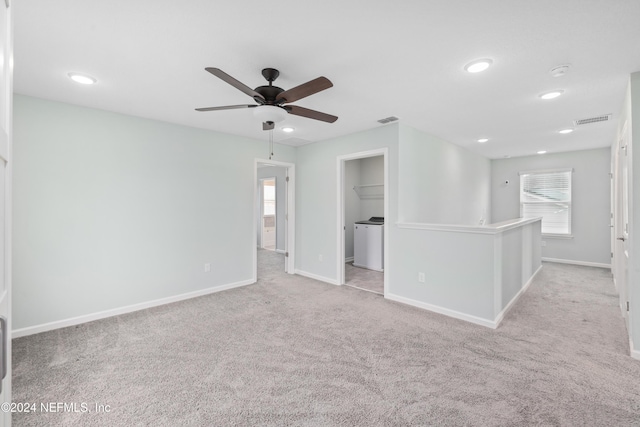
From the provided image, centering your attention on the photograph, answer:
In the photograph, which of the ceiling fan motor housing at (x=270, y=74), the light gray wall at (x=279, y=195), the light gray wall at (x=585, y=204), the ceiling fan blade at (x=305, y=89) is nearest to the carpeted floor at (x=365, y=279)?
the light gray wall at (x=279, y=195)

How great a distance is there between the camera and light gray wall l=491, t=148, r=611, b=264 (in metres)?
5.70

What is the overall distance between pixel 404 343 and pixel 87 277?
346cm

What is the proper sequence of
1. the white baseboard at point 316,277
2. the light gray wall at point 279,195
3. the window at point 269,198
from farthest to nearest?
the window at point 269,198
the light gray wall at point 279,195
the white baseboard at point 316,277

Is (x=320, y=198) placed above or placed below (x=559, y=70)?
below

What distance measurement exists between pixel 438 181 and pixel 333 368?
3547 mm

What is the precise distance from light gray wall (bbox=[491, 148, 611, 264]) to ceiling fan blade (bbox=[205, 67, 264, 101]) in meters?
6.74

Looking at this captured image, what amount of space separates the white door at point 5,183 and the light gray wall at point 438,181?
364 cm

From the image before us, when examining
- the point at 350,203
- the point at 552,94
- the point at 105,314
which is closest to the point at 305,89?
the point at 552,94

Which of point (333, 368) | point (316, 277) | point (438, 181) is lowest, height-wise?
point (333, 368)

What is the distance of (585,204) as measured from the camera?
5.93 m

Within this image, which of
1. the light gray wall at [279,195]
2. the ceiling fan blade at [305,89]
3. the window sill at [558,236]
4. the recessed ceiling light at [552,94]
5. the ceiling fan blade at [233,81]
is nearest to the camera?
the ceiling fan blade at [233,81]

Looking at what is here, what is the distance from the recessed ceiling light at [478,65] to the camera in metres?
2.24

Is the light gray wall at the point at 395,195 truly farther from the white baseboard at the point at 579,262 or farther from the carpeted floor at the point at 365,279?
the white baseboard at the point at 579,262

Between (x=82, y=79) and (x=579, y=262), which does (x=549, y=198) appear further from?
(x=82, y=79)
